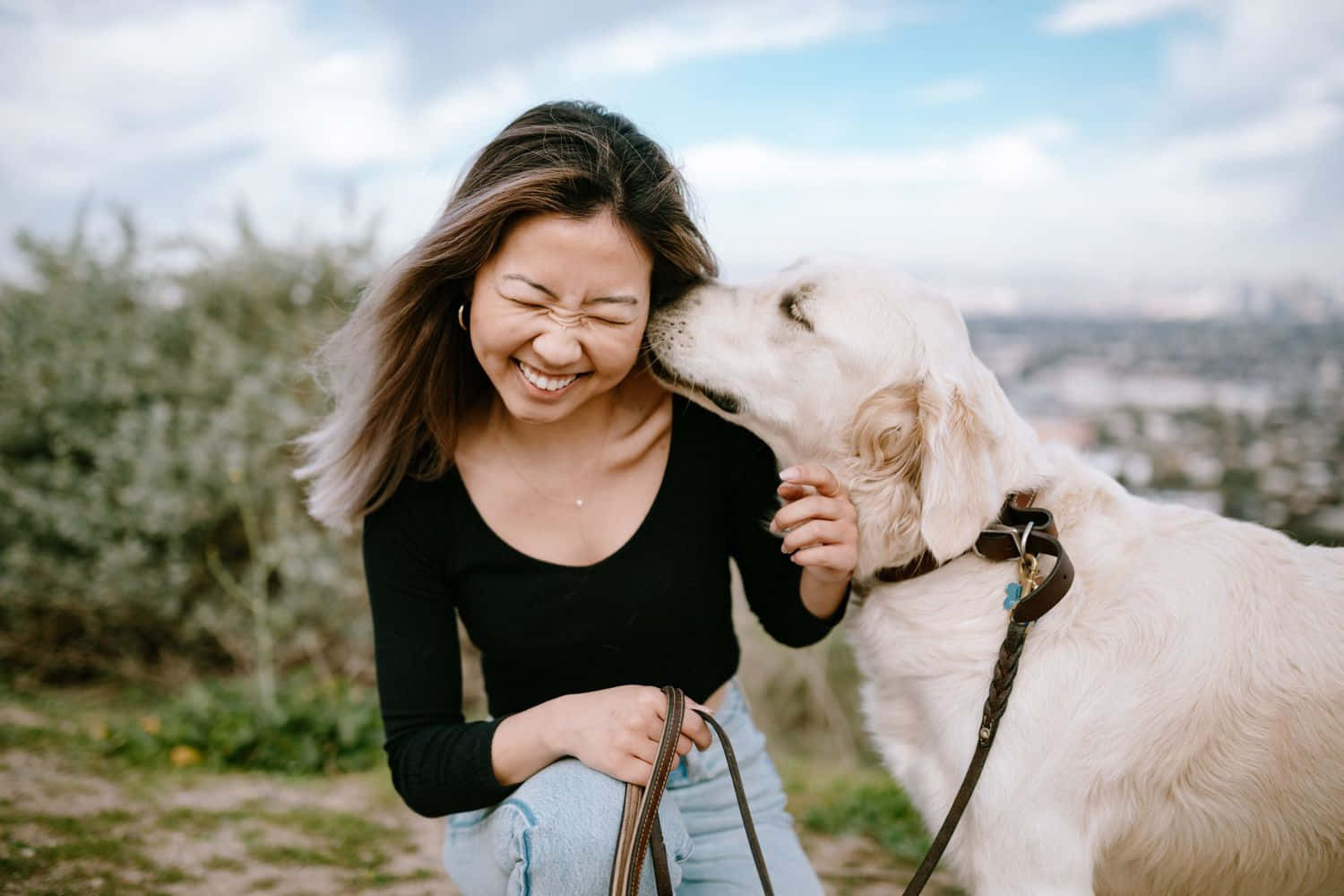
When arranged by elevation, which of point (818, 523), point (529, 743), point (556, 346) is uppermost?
point (556, 346)

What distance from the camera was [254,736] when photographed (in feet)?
11.0

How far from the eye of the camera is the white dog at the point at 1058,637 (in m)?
1.63

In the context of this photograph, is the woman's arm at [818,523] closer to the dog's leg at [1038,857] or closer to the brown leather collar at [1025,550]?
the brown leather collar at [1025,550]

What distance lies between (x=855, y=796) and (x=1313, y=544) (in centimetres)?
180

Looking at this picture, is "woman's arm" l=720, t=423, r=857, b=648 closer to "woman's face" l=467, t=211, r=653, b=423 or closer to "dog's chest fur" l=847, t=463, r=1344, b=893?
"dog's chest fur" l=847, t=463, r=1344, b=893

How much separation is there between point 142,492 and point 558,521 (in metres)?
2.90

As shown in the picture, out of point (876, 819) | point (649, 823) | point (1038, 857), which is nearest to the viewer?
point (649, 823)

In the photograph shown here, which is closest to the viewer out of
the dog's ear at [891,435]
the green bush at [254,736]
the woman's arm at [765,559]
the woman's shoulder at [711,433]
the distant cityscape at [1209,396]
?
the dog's ear at [891,435]

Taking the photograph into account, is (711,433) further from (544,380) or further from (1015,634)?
Result: (1015,634)

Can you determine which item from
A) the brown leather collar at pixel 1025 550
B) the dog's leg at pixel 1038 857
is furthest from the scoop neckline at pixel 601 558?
the dog's leg at pixel 1038 857

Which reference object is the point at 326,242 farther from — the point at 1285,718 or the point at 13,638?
the point at 1285,718

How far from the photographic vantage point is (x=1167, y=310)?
7.14m

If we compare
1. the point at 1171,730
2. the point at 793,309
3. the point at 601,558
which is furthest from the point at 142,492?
the point at 1171,730

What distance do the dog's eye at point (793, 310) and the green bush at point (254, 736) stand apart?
2.38 m
